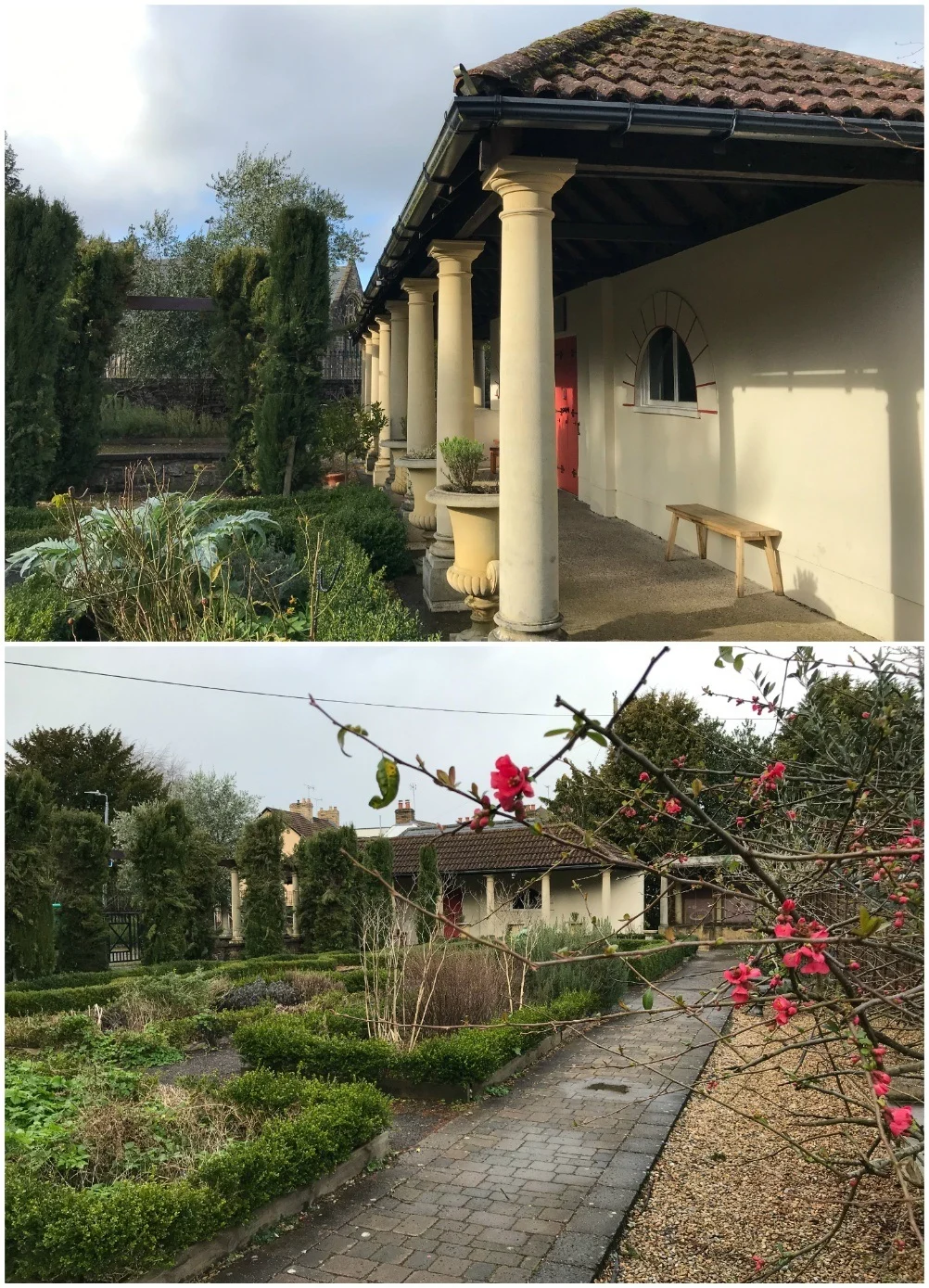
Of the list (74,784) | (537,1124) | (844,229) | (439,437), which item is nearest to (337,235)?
(74,784)

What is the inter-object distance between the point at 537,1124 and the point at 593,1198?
5.26 ft

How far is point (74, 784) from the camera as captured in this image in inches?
784

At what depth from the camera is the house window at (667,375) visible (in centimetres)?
1013

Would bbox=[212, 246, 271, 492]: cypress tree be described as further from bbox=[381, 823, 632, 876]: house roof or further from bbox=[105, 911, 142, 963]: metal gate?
bbox=[105, 911, 142, 963]: metal gate

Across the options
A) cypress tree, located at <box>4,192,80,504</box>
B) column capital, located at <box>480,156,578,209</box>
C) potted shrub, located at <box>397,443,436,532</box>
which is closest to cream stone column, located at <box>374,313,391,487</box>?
potted shrub, located at <box>397,443,436,532</box>

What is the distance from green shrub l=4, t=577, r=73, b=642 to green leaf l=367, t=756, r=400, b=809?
525 cm

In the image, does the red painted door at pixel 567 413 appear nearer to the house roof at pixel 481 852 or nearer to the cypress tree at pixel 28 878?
the house roof at pixel 481 852

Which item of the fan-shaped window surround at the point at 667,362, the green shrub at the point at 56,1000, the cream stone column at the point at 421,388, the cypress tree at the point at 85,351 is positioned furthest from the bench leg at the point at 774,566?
the cypress tree at the point at 85,351

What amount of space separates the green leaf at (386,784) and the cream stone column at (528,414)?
4034 millimetres

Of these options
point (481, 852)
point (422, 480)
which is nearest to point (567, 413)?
point (422, 480)

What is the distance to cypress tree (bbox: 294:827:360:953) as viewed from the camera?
13.6 meters

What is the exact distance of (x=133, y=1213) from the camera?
3.59m

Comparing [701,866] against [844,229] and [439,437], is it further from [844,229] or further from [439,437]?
[439,437]

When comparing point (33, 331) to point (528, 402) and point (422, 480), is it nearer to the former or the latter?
point (422, 480)
